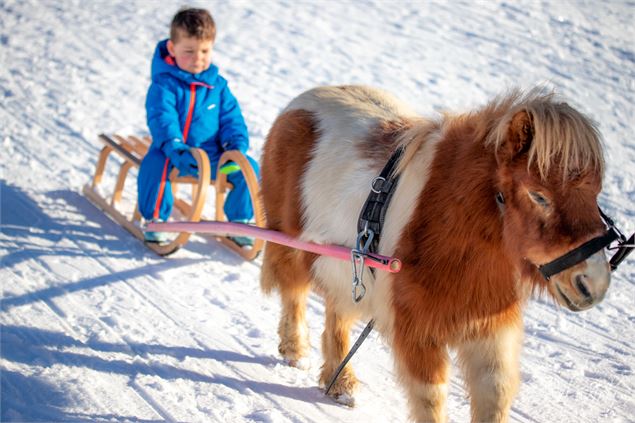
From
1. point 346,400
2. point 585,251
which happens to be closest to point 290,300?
point 346,400

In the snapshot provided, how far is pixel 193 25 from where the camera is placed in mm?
4668

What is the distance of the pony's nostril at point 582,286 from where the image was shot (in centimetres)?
221

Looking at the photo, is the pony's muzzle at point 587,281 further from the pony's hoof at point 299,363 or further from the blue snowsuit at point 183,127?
the blue snowsuit at point 183,127

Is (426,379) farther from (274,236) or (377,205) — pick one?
(274,236)

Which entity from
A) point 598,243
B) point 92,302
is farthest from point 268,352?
point 598,243

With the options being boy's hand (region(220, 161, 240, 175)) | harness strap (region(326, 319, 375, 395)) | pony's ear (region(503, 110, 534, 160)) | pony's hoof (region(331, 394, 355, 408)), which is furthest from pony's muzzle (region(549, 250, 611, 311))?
boy's hand (region(220, 161, 240, 175))

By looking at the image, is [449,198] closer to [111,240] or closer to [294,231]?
[294,231]

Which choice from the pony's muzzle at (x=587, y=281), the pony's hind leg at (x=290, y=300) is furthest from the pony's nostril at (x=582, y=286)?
the pony's hind leg at (x=290, y=300)

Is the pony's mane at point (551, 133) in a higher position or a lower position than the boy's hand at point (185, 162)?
higher

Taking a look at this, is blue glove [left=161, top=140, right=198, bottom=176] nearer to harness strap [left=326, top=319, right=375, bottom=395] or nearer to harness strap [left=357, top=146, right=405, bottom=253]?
harness strap [left=326, top=319, right=375, bottom=395]

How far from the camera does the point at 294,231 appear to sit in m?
3.41

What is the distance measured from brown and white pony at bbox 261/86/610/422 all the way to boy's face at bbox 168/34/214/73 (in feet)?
4.60

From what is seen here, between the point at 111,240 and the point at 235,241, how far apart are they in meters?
0.92

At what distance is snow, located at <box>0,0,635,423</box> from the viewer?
3.41 meters
